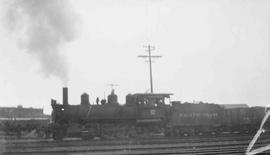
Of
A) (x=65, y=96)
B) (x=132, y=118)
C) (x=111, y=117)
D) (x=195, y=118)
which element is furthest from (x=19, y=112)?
(x=195, y=118)

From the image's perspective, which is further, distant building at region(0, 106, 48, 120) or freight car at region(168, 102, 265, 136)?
distant building at region(0, 106, 48, 120)

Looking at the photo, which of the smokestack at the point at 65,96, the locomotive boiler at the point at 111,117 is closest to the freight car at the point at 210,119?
the locomotive boiler at the point at 111,117

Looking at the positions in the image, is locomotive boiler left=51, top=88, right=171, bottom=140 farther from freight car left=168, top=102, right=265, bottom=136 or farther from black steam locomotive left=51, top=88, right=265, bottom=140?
freight car left=168, top=102, right=265, bottom=136

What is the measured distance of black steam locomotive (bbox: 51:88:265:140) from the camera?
940 inches

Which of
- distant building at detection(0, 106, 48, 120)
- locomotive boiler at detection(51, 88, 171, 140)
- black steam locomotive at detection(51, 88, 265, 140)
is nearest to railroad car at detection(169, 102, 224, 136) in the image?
black steam locomotive at detection(51, 88, 265, 140)

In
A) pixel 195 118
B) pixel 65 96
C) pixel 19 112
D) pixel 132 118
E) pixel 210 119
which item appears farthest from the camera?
pixel 19 112

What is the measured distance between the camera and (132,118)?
24.5 meters

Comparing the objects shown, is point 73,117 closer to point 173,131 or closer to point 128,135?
point 128,135

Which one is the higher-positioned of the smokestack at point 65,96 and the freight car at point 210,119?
the smokestack at point 65,96

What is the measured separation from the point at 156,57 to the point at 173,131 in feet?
64.0

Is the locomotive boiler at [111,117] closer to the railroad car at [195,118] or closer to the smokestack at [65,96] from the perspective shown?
the smokestack at [65,96]

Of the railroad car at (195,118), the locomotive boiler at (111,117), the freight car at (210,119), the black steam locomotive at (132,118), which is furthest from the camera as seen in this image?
the freight car at (210,119)

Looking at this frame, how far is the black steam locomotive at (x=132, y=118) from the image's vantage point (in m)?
23.9

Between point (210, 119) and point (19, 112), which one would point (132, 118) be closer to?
point (210, 119)
